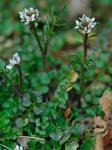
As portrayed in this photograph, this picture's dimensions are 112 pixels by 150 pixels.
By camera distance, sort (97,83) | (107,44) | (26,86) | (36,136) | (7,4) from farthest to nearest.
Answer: (7,4) < (107,44) < (97,83) < (26,86) < (36,136)

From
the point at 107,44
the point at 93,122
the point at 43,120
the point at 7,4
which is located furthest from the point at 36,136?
the point at 7,4

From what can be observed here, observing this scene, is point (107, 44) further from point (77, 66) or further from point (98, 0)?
point (98, 0)

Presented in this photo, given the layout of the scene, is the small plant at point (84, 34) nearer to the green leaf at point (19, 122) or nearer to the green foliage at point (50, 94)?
the green foliage at point (50, 94)

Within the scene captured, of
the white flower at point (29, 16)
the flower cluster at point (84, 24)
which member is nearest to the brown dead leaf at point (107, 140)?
the flower cluster at point (84, 24)

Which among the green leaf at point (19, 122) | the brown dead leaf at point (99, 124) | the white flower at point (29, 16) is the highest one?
the white flower at point (29, 16)

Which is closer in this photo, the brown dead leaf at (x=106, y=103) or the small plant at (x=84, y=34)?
the small plant at (x=84, y=34)

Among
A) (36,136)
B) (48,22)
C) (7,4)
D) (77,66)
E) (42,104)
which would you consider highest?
(7,4)

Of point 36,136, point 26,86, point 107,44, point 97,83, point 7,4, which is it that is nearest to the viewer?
point 36,136

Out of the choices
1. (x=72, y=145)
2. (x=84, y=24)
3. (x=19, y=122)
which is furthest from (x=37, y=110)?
(x=84, y=24)
